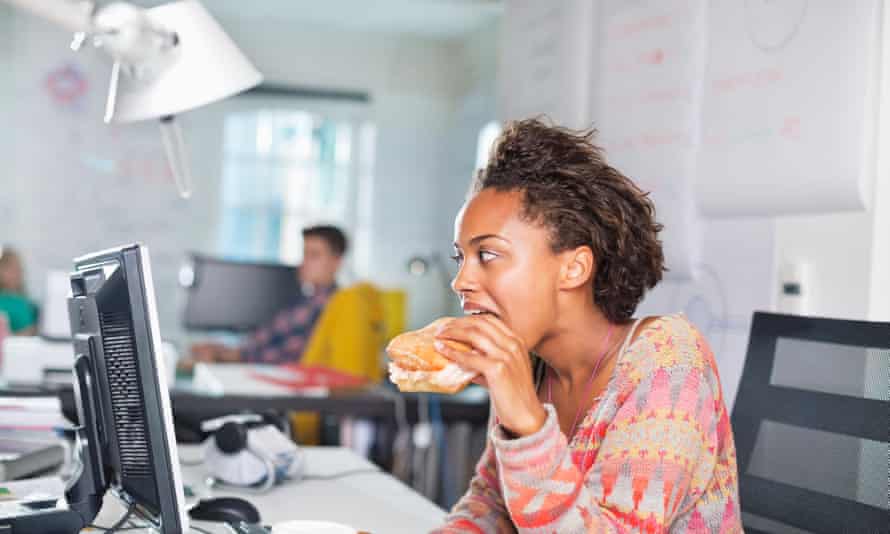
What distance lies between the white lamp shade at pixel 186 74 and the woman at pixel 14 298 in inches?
156

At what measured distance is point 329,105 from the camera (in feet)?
22.3

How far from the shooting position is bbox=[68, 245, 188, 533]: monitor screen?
119 cm

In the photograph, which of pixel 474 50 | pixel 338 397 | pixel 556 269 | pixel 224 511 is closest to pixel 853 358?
pixel 556 269

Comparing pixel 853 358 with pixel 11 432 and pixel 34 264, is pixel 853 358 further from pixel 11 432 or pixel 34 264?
pixel 34 264

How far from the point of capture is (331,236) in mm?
4410

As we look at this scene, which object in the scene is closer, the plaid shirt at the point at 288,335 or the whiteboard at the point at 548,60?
the whiteboard at the point at 548,60

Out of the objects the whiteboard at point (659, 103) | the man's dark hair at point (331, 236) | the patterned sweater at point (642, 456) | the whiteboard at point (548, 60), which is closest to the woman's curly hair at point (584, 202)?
→ the patterned sweater at point (642, 456)

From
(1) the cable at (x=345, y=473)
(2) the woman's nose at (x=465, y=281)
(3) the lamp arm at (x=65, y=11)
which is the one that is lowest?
(1) the cable at (x=345, y=473)

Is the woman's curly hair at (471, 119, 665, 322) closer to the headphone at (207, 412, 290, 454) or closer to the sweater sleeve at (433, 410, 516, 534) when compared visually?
the sweater sleeve at (433, 410, 516, 534)

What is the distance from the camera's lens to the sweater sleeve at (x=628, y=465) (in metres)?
1.11

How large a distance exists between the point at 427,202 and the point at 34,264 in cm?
260

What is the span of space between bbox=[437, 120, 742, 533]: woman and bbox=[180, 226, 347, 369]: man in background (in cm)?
290

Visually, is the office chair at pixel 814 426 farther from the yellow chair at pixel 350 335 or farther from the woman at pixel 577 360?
the yellow chair at pixel 350 335

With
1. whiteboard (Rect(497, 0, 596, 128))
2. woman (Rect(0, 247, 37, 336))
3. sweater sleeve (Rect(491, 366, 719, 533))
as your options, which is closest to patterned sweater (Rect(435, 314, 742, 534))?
sweater sleeve (Rect(491, 366, 719, 533))
